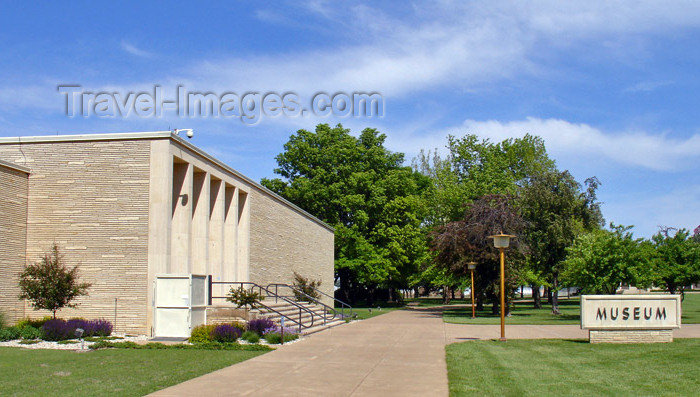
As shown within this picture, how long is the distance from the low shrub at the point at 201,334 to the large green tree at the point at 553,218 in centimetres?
2721

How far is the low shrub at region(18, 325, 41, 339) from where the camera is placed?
58.7ft

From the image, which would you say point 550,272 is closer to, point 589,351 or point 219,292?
point 219,292

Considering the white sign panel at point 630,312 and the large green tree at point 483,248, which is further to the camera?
the large green tree at point 483,248

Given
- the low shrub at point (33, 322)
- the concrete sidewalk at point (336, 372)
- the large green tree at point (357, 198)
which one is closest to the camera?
the concrete sidewalk at point (336, 372)

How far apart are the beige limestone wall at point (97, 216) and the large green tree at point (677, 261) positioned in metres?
26.0

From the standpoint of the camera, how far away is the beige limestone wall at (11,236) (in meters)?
19.9

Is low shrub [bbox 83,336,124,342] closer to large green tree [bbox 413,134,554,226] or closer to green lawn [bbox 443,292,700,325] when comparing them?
green lawn [bbox 443,292,700,325]

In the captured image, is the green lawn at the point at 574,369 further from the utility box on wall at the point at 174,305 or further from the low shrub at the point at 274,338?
the utility box on wall at the point at 174,305

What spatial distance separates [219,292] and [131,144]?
8.34 meters

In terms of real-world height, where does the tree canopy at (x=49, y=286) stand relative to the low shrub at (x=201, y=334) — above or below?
above

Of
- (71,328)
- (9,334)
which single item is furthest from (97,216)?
(9,334)

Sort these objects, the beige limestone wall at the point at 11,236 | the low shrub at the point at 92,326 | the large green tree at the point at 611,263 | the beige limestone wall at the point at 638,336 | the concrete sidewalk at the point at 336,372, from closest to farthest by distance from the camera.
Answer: the concrete sidewalk at the point at 336,372, the beige limestone wall at the point at 638,336, the low shrub at the point at 92,326, the beige limestone wall at the point at 11,236, the large green tree at the point at 611,263

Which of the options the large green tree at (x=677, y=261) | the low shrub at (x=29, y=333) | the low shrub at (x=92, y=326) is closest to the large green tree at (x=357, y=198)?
the large green tree at (x=677, y=261)

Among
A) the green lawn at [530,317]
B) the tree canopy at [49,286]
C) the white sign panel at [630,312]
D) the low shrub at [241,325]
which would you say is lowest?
the green lawn at [530,317]
